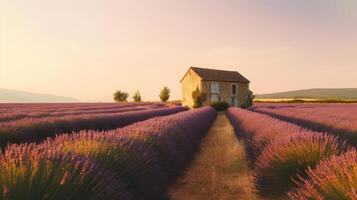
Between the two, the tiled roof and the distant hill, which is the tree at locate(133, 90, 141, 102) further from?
the distant hill

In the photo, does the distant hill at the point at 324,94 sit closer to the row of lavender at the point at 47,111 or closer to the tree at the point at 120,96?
the tree at the point at 120,96

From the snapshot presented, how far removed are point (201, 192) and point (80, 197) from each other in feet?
11.0

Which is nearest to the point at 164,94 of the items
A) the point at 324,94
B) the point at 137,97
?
the point at 137,97

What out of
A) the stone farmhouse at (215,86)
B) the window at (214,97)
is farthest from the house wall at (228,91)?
the window at (214,97)

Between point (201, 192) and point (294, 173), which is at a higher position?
point (294, 173)

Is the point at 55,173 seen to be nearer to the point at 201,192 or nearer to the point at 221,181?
the point at 201,192

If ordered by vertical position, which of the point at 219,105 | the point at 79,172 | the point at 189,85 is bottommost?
the point at 219,105

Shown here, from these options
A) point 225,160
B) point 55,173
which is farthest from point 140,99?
point 55,173

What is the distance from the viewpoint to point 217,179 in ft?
19.4

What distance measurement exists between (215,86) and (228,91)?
7.86 ft

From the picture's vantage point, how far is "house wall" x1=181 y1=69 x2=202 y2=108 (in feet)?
135

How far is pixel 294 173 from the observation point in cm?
399

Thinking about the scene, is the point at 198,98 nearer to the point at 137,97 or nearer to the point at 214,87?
the point at 214,87

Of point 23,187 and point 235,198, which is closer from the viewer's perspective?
point 23,187
